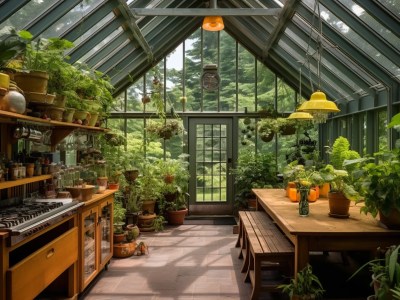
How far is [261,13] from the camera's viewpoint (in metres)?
4.69

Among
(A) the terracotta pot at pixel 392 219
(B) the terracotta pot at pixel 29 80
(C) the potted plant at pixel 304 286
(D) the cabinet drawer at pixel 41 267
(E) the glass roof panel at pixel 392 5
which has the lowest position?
(C) the potted plant at pixel 304 286

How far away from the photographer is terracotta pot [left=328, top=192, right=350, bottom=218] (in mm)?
3170

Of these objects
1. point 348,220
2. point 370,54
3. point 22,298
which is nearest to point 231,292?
point 348,220

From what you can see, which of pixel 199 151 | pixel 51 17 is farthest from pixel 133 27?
pixel 199 151

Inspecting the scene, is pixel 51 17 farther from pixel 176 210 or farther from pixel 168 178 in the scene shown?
pixel 176 210

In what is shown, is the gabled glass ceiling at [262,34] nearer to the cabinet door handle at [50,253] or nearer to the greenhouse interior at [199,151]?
the greenhouse interior at [199,151]

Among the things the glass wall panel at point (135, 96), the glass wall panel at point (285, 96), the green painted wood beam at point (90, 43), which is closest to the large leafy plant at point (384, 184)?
the green painted wood beam at point (90, 43)

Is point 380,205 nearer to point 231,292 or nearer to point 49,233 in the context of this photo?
point 231,292

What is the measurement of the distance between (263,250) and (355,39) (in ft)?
9.09

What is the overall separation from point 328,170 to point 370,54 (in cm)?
191

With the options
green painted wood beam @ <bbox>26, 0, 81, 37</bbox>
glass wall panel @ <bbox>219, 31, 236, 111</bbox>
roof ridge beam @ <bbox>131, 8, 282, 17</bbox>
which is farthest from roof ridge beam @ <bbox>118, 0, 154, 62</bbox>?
glass wall panel @ <bbox>219, 31, 236, 111</bbox>

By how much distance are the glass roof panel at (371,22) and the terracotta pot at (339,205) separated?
182cm

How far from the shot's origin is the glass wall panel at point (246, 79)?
762cm

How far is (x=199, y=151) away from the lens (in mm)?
7676
